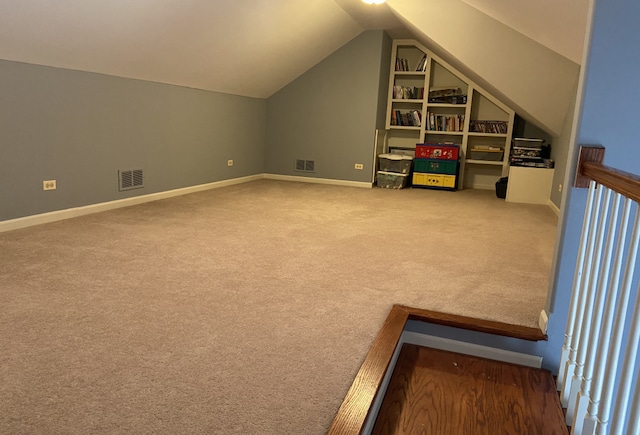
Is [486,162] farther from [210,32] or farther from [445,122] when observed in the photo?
[210,32]

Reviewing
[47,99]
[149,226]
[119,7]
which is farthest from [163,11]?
[149,226]

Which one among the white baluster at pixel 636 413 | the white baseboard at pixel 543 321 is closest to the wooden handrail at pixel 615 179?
the white baluster at pixel 636 413

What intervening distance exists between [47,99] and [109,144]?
2.29ft

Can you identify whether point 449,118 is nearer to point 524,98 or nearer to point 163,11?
point 524,98

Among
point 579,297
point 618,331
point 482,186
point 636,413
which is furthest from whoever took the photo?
point 482,186

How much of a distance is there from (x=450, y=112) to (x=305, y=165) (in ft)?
7.64

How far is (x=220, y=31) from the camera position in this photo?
4.36 m

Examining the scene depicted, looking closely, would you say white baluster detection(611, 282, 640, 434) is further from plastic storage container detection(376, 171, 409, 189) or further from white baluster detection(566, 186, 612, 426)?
plastic storage container detection(376, 171, 409, 189)

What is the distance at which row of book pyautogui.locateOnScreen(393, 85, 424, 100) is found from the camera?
6770mm

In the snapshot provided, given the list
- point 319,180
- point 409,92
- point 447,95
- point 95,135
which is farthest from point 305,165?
point 95,135

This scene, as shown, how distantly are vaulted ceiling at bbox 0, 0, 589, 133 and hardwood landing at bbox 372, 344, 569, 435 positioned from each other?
2.18m

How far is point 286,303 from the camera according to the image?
7.12ft

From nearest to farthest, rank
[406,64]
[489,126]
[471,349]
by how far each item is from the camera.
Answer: [471,349]
[489,126]
[406,64]

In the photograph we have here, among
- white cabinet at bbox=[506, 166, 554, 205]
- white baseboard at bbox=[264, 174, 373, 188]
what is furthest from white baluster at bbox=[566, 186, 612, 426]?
white baseboard at bbox=[264, 174, 373, 188]
